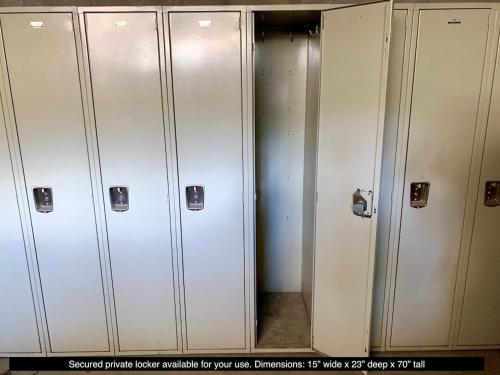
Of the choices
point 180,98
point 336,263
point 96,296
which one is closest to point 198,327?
point 96,296

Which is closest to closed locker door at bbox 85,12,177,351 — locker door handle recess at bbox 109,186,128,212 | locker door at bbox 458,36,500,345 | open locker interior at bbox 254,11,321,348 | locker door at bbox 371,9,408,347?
locker door handle recess at bbox 109,186,128,212

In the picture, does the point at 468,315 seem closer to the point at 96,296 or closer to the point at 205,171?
the point at 205,171

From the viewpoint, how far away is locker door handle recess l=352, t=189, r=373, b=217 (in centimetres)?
168

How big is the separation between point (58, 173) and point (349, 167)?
169 cm

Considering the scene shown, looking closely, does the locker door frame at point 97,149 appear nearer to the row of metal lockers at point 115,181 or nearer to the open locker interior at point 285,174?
the row of metal lockers at point 115,181

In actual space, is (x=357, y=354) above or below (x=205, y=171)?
below

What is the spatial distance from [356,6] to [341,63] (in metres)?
0.27

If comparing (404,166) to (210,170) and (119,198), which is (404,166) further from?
(119,198)

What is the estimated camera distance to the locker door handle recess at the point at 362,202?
1.68 meters

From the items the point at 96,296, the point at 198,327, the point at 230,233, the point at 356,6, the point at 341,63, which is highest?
the point at 356,6

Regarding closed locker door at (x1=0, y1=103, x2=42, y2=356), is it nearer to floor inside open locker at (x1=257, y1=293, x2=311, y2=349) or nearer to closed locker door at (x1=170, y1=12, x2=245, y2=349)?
closed locker door at (x1=170, y1=12, x2=245, y2=349)

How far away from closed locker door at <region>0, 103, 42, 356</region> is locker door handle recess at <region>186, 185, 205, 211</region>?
40.9 inches

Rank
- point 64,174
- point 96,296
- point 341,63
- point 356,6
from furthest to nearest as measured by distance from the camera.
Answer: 1. point 96,296
2. point 64,174
3. point 341,63
4. point 356,6

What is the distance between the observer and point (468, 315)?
207 centimetres
